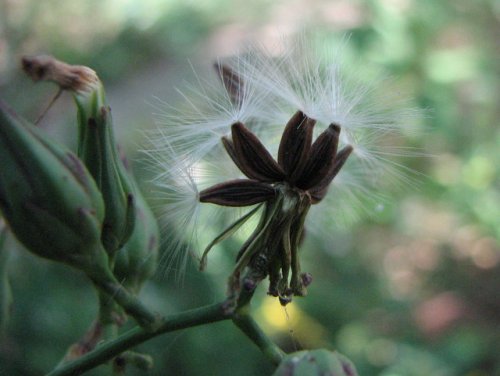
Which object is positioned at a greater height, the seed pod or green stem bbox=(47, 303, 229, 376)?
the seed pod

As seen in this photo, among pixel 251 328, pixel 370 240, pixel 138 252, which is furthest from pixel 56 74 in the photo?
pixel 370 240

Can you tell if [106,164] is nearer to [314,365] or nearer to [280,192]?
[280,192]

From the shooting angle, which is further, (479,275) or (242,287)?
(479,275)

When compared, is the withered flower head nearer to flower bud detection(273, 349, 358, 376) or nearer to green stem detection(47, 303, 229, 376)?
green stem detection(47, 303, 229, 376)

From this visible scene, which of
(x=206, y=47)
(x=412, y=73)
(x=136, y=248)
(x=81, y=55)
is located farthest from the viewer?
(x=206, y=47)

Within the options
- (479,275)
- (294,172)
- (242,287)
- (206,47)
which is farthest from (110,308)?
(206,47)

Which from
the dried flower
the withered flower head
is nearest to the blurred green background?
the dried flower

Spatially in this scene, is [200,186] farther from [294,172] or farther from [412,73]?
[412,73]
